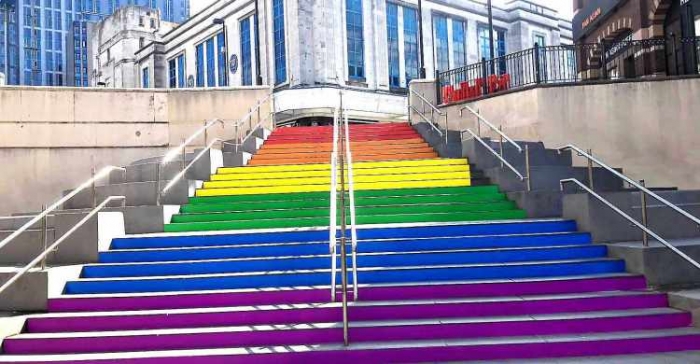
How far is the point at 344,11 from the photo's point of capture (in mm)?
32969

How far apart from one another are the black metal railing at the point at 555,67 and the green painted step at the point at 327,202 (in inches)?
224

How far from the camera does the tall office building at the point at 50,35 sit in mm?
123562

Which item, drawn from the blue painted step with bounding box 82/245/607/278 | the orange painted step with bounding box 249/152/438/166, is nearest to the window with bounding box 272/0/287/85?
the orange painted step with bounding box 249/152/438/166

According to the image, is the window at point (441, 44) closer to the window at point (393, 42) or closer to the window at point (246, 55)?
the window at point (393, 42)

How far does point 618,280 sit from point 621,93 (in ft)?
27.1

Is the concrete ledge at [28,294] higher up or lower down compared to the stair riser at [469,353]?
higher up

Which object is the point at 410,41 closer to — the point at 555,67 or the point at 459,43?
the point at 459,43

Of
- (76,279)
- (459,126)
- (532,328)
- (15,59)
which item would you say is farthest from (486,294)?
(15,59)

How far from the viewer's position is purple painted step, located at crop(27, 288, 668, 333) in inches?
250

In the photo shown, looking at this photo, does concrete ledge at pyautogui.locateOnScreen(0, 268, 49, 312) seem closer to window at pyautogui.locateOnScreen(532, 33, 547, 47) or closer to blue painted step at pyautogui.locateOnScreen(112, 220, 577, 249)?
blue painted step at pyautogui.locateOnScreen(112, 220, 577, 249)

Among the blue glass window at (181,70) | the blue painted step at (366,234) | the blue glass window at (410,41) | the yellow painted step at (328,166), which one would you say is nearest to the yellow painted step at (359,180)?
the yellow painted step at (328,166)

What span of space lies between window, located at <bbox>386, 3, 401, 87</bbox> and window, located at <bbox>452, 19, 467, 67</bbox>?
5.52m

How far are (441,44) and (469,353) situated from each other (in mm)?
35716

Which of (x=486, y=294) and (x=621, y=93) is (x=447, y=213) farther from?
(x=621, y=93)
